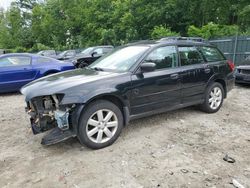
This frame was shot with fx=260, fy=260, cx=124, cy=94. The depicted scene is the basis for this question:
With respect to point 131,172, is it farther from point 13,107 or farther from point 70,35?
point 70,35

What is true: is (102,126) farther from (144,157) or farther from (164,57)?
(164,57)

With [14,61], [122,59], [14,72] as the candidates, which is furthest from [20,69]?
[122,59]

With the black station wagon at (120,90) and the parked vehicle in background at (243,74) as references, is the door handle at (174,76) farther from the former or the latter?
the parked vehicle in background at (243,74)

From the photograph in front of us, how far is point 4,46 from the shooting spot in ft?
133

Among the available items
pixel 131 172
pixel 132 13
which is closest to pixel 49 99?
pixel 131 172

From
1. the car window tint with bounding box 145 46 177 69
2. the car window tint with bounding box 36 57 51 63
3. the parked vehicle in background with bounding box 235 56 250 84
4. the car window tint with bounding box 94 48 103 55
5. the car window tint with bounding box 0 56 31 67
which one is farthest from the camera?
the car window tint with bounding box 94 48 103 55

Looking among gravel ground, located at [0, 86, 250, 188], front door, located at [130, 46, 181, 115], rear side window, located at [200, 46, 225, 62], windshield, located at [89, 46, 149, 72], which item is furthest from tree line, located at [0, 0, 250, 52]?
gravel ground, located at [0, 86, 250, 188]

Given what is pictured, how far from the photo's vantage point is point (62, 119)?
→ 373 cm

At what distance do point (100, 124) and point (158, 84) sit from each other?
132 cm

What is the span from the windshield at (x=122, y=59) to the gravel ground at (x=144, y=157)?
1195mm

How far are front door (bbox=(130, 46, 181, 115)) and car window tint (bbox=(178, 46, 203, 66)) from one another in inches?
7.5

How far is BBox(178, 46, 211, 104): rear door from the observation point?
5121mm

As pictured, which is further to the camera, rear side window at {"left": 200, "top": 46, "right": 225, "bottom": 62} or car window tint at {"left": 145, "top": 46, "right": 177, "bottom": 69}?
rear side window at {"left": 200, "top": 46, "right": 225, "bottom": 62}

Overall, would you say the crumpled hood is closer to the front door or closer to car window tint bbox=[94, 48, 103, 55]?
the front door
